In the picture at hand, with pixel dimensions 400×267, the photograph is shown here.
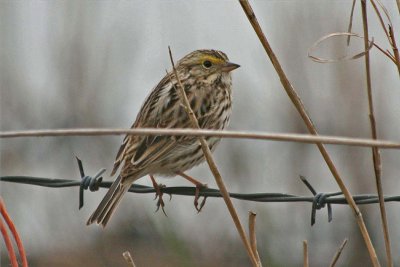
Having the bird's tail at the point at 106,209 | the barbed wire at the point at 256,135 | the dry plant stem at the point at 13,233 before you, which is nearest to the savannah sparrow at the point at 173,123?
the bird's tail at the point at 106,209

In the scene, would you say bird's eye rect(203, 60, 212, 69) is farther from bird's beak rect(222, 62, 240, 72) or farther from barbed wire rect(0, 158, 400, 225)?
barbed wire rect(0, 158, 400, 225)

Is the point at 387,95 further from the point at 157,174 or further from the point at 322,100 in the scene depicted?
the point at 157,174

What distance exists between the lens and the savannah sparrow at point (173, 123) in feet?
20.8

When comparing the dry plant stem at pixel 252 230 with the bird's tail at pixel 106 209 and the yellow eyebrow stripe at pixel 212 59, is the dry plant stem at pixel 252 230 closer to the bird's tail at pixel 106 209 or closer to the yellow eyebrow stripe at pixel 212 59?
the bird's tail at pixel 106 209

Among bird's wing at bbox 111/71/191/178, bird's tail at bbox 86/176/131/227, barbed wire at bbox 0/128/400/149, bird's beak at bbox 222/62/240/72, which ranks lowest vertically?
bird's tail at bbox 86/176/131/227

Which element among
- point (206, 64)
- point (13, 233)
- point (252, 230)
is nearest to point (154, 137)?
point (206, 64)

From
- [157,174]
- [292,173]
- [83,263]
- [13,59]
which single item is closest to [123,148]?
[157,174]

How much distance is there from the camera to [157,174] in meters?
6.77

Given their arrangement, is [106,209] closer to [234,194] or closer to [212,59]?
[234,194]

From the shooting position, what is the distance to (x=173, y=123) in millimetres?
6668

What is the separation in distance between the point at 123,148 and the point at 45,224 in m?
4.19

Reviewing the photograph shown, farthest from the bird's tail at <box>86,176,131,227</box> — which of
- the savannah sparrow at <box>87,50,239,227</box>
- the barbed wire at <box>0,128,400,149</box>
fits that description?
the barbed wire at <box>0,128,400,149</box>

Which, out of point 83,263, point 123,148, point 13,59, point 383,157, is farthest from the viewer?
point 13,59

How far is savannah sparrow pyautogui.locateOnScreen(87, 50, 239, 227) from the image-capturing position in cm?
634
